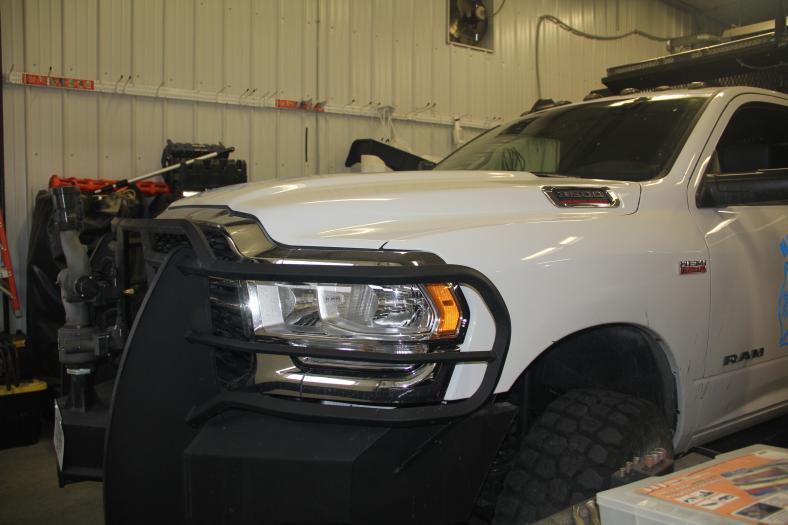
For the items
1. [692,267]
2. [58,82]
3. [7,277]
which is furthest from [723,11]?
[7,277]

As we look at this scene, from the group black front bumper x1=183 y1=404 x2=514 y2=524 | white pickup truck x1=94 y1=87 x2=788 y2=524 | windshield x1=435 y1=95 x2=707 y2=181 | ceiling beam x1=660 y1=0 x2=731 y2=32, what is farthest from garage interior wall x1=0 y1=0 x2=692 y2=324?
black front bumper x1=183 y1=404 x2=514 y2=524

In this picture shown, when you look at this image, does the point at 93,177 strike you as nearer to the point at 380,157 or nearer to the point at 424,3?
the point at 380,157

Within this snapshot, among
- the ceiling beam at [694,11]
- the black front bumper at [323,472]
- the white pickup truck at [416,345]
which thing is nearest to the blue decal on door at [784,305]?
the white pickup truck at [416,345]

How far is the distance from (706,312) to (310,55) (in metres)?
5.31

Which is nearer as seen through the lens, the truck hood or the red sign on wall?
the truck hood

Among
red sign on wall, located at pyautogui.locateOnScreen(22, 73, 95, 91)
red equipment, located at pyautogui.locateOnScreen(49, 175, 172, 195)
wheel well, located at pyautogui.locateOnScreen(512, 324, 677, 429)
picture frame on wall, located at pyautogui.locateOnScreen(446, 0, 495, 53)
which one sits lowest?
wheel well, located at pyautogui.locateOnScreen(512, 324, 677, 429)

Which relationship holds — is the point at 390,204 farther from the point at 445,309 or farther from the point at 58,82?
the point at 58,82

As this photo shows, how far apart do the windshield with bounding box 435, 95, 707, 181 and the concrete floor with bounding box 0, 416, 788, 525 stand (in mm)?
1536

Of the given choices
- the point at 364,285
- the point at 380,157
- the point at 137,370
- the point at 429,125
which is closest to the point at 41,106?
the point at 380,157

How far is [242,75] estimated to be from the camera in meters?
6.20

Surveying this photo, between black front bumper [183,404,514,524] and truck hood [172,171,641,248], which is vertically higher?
truck hood [172,171,641,248]

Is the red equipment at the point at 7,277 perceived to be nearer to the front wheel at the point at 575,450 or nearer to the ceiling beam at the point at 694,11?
the front wheel at the point at 575,450

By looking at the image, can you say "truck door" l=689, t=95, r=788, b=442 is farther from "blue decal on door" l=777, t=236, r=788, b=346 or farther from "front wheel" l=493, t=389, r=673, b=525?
"front wheel" l=493, t=389, r=673, b=525

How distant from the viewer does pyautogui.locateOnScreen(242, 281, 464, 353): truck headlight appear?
1.50 meters
